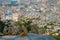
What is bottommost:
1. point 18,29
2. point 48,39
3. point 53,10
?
point 48,39

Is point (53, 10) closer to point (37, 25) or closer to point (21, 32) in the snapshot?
point (37, 25)

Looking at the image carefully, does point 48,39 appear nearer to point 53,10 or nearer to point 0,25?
point 53,10

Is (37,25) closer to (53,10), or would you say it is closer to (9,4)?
(53,10)

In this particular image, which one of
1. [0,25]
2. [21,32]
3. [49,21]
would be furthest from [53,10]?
[0,25]

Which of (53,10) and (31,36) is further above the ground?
(53,10)

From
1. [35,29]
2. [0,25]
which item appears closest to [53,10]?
[35,29]

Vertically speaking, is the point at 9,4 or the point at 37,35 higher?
the point at 9,4
